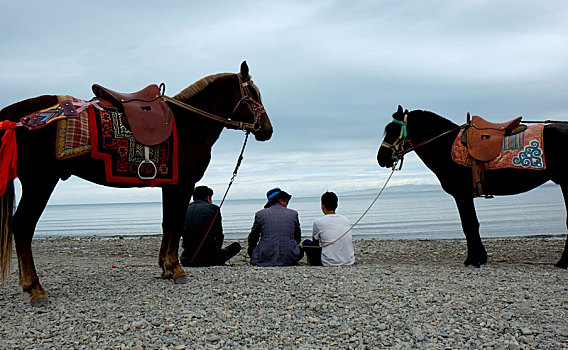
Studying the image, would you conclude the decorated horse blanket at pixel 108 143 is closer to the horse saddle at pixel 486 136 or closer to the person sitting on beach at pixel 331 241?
the person sitting on beach at pixel 331 241

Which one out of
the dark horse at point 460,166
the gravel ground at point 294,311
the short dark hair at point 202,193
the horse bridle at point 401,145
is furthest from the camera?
the short dark hair at point 202,193

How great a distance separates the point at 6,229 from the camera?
5.07 metres

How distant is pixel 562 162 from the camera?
295 inches

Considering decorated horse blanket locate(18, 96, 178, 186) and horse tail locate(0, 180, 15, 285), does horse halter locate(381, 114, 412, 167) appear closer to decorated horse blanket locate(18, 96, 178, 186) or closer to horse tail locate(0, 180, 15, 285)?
decorated horse blanket locate(18, 96, 178, 186)

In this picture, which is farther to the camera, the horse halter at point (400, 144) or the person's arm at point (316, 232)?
the horse halter at point (400, 144)

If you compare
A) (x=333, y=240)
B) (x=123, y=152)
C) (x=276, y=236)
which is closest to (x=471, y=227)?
(x=333, y=240)

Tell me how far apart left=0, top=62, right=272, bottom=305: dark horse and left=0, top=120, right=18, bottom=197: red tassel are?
0.32 ft

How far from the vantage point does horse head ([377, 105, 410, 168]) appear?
8.30m

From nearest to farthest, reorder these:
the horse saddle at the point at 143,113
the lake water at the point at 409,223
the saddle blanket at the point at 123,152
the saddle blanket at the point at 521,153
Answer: the saddle blanket at the point at 123,152, the horse saddle at the point at 143,113, the saddle blanket at the point at 521,153, the lake water at the point at 409,223

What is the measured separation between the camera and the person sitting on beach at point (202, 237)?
7.89 meters

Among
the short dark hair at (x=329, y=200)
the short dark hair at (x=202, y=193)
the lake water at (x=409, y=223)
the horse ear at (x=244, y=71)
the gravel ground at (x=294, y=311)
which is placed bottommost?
the lake water at (x=409, y=223)

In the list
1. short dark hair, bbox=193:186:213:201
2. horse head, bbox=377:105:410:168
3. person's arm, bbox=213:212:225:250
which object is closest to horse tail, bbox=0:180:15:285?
person's arm, bbox=213:212:225:250

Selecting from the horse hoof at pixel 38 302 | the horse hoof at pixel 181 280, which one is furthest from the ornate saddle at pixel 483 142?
the horse hoof at pixel 38 302

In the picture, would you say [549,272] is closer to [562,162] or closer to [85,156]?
[562,162]
